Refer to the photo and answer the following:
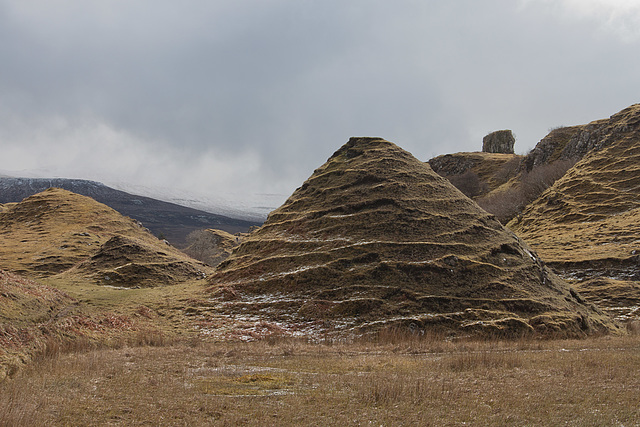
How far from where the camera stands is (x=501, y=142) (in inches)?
6004

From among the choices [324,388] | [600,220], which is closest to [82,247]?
[324,388]

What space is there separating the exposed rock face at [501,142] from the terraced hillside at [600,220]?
65.1m

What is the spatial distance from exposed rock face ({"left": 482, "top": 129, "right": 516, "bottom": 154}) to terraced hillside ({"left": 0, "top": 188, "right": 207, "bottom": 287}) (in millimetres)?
128150

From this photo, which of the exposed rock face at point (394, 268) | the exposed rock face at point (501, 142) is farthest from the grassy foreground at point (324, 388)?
the exposed rock face at point (501, 142)

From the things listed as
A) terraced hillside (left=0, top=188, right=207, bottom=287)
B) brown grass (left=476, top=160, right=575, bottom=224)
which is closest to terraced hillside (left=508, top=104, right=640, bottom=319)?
brown grass (left=476, top=160, right=575, bottom=224)

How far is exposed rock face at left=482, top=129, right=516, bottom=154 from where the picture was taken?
152 meters

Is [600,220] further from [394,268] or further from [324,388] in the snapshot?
[324,388]

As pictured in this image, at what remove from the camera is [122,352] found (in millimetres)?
16797

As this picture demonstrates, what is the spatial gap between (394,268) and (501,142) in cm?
14436

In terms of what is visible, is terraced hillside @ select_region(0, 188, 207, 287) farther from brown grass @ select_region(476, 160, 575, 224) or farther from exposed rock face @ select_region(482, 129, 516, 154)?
exposed rock face @ select_region(482, 129, 516, 154)

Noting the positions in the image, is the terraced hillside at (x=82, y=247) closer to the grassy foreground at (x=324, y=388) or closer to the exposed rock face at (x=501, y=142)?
the grassy foreground at (x=324, y=388)

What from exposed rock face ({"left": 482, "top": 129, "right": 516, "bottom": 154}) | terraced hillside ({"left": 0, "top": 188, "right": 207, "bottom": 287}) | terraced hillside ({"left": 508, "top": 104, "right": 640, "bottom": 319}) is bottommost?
terraced hillside ({"left": 0, "top": 188, "right": 207, "bottom": 287})

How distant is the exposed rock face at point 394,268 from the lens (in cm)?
2323

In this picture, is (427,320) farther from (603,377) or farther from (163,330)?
(163,330)
